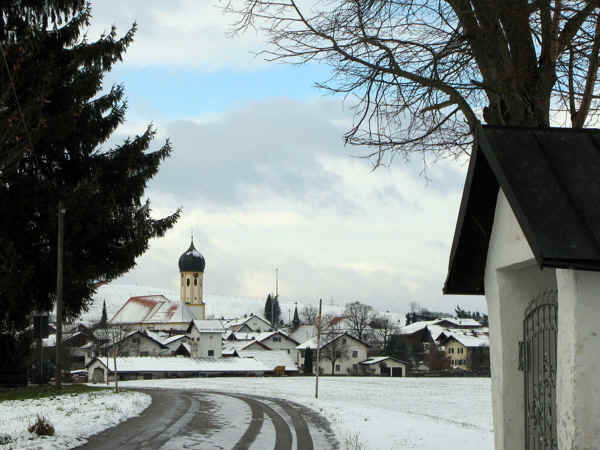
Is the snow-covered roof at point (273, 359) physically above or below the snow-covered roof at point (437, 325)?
below

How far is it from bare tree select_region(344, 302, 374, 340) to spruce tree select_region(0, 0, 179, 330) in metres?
103

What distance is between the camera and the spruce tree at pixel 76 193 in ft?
64.3

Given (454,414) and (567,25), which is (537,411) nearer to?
(567,25)

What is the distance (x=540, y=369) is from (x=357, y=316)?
121 m

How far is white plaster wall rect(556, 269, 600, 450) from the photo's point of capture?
5.10 meters

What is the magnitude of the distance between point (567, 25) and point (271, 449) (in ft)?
28.2

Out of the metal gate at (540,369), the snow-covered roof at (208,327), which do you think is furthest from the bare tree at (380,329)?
the metal gate at (540,369)

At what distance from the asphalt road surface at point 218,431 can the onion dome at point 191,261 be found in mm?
113820

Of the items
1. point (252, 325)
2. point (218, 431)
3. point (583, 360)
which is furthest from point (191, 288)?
point (583, 360)

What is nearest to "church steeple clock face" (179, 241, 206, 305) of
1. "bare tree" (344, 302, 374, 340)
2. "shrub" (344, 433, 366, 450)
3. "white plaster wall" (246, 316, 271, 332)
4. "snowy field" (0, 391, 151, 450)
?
"bare tree" (344, 302, 374, 340)

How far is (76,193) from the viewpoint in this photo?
65.3ft

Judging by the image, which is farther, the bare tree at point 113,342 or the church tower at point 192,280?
the church tower at point 192,280

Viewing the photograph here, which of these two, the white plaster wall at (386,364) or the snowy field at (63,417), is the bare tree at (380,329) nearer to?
the white plaster wall at (386,364)

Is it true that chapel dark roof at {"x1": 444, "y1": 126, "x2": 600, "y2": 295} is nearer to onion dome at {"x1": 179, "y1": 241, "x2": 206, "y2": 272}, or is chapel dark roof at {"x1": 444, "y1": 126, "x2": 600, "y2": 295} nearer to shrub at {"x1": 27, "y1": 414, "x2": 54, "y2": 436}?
shrub at {"x1": 27, "y1": 414, "x2": 54, "y2": 436}
